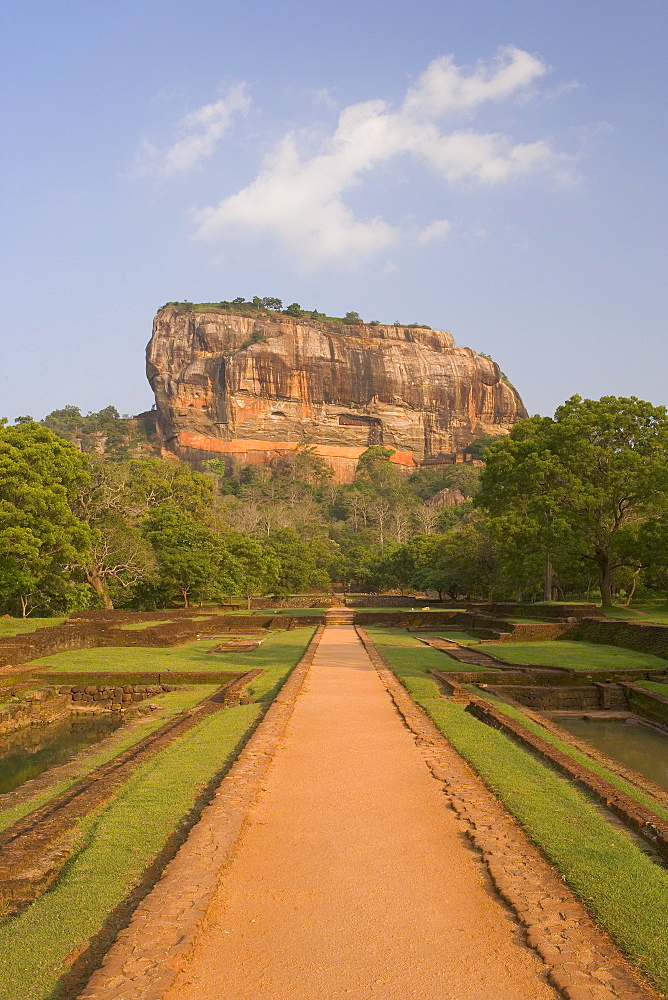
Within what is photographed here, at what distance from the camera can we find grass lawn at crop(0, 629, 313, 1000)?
12.2 feet

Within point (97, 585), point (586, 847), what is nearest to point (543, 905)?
point (586, 847)

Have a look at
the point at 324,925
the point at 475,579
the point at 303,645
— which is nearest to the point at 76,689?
the point at 303,645

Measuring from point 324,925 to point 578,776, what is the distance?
12.3 ft

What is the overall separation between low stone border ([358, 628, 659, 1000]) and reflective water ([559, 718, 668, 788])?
170 inches

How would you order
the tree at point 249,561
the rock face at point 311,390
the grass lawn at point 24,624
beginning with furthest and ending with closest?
the rock face at point 311,390 < the tree at point 249,561 < the grass lawn at point 24,624

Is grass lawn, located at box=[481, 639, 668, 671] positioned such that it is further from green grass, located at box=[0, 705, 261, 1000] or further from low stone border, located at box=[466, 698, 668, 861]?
green grass, located at box=[0, 705, 261, 1000]

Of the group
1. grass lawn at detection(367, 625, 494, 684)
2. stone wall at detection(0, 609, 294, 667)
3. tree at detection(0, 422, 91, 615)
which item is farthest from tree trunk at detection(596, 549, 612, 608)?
tree at detection(0, 422, 91, 615)

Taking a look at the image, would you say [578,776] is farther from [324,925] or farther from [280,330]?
[280,330]

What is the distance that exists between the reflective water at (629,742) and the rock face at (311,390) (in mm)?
110240

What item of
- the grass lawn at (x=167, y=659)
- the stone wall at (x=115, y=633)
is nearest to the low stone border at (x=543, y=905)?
the grass lawn at (x=167, y=659)

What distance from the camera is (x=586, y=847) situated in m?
5.03

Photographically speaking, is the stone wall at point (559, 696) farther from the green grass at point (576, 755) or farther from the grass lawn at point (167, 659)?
the grass lawn at point (167, 659)

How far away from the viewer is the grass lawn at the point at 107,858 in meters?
3.72

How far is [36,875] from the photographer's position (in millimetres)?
5020
